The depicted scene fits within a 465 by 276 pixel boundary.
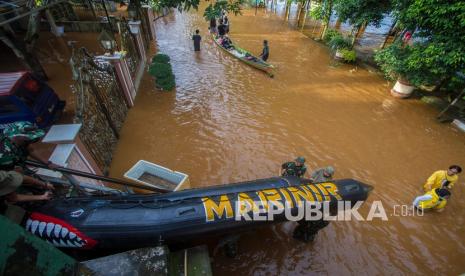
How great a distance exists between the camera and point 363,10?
34.4 ft

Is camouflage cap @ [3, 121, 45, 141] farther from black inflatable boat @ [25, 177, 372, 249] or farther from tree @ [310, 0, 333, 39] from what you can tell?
tree @ [310, 0, 333, 39]

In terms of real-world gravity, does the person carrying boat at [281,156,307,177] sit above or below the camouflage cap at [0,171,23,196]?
below

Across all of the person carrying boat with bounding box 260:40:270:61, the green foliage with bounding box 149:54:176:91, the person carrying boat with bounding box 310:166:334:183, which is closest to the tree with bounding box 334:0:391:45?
the person carrying boat with bounding box 260:40:270:61

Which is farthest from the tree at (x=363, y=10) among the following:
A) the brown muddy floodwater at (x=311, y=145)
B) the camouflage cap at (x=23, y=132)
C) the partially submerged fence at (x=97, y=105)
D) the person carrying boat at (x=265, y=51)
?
the camouflage cap at (x=23, y=132)

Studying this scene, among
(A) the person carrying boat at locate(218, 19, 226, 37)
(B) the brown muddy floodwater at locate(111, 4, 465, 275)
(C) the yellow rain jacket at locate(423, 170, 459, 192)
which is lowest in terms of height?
(B) the brown muddy floodwater at locate(111, 4, 465, 275)

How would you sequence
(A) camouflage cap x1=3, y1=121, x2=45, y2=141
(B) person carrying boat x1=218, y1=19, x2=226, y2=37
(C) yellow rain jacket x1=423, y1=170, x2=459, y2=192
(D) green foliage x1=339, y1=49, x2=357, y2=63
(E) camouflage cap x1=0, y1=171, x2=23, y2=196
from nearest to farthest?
(E) camouflage cap x1=0, y1=171, x2=23, y2=196 → (A) camouflage cap x1=3, y1=121, x2=45, y2=141 → (C) yellow rain jacket x1=423, y1=170, x2=459, y2=192 → (D) green foliage x1=339, y1=49, x2=357, y2=63 → (B) person carrying boat x1=218, y1=19, x2=226, y2=37

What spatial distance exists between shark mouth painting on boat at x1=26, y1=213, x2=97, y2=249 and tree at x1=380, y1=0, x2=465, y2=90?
1013 cm

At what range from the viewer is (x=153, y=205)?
342 cm

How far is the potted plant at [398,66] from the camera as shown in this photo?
8.51 metres

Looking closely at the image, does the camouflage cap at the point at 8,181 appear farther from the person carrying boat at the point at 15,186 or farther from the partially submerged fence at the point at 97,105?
the partially submerged fence at the point at 97,105

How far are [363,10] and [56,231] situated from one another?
43.5 ft

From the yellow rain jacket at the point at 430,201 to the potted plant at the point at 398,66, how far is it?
5335mm

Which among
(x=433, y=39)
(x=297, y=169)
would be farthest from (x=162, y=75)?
(x=433, y=39)

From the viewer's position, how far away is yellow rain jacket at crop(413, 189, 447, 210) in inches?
202
